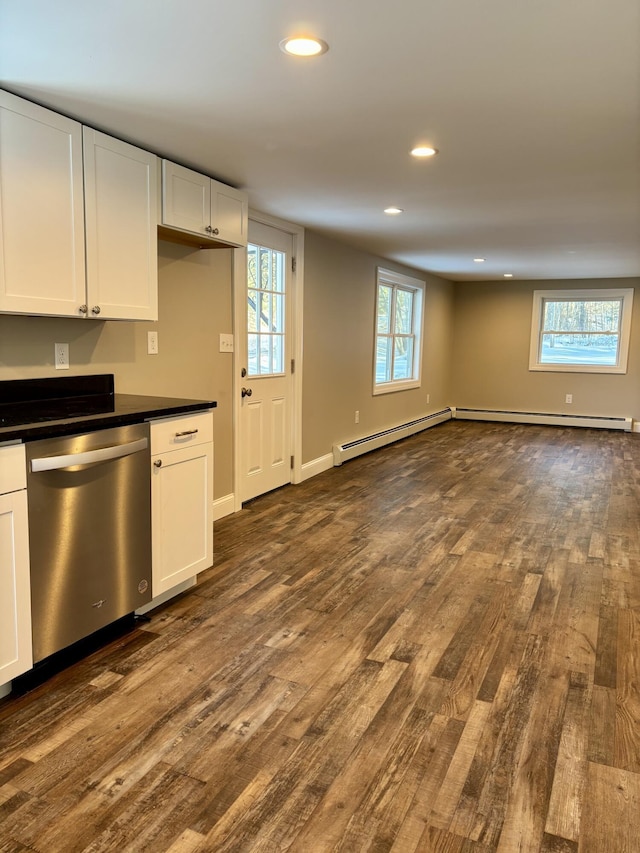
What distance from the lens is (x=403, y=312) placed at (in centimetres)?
786

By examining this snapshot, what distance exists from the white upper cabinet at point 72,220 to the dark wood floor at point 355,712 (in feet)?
4.76

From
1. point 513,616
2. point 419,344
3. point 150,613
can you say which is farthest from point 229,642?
point 419,344

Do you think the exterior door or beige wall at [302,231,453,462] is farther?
beige wall at [302,231,453,462]

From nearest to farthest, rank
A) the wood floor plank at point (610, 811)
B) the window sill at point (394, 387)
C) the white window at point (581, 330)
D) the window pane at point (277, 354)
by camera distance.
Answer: the wood floor plank at point (610, 811)
the window pane at point (277, 354)
the window sill at point (394, 387)
the white window at point (581, 330)

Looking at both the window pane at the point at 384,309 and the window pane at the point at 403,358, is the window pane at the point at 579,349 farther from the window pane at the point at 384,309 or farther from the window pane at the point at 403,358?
the window pane at the point at 384,309

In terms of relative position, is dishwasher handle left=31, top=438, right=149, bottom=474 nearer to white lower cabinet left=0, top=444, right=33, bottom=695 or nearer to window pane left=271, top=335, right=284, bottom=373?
white lower cabinet left=0, top=444, right=33, bottom=695

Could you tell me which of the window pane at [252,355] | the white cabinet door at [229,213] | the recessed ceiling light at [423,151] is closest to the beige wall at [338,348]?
the window pane at [252,355]

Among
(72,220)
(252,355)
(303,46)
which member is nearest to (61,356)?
(72,220)

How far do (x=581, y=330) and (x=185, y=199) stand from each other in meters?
7.30

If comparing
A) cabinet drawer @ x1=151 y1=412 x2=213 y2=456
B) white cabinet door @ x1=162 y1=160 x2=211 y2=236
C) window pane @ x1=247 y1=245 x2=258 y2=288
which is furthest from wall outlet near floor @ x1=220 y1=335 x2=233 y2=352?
cabinet drawer @ x1=151 y1=412 x2=213 y2=456

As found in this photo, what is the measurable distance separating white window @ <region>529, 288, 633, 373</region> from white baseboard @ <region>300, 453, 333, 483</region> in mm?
4729

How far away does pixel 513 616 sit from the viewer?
281 cm

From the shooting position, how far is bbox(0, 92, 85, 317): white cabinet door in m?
2.26

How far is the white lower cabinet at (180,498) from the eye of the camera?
2.64m
